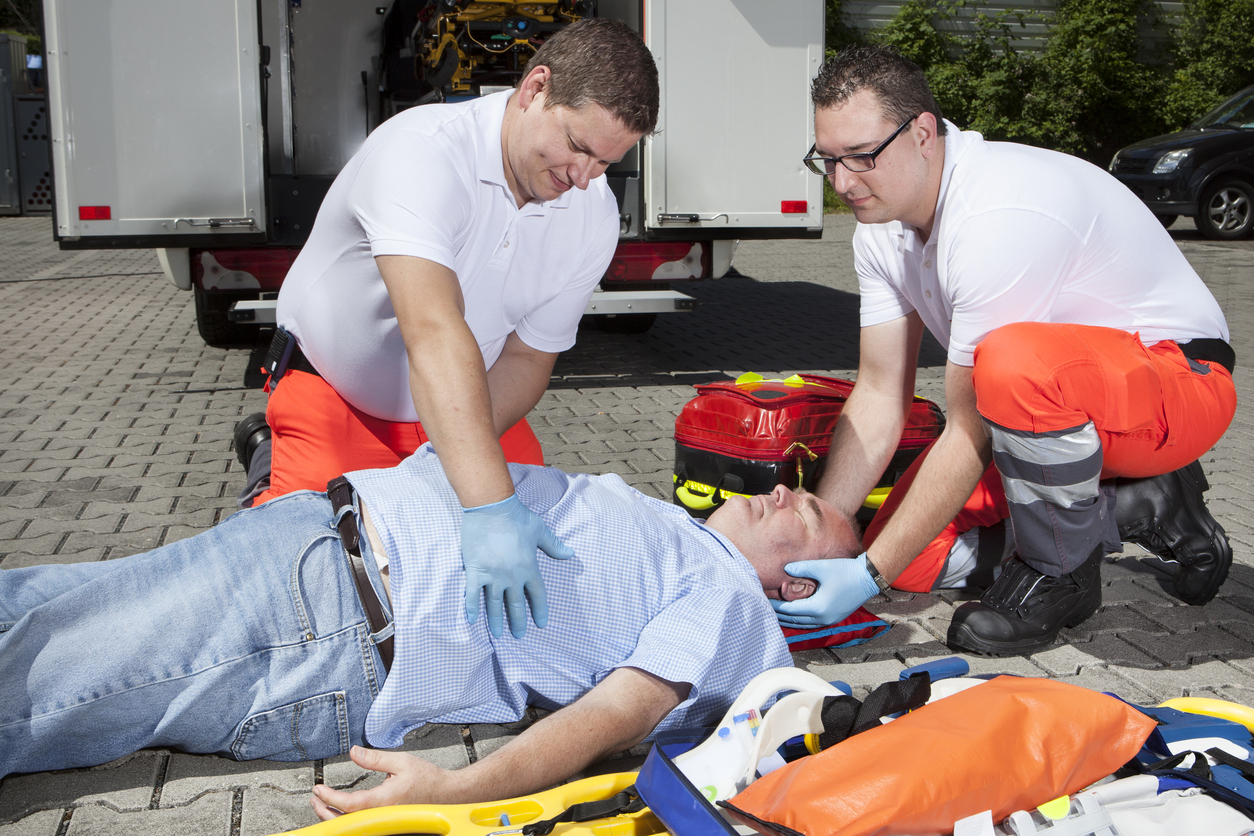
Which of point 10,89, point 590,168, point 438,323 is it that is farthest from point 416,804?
point 10,89

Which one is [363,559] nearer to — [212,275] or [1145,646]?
[1145,646]

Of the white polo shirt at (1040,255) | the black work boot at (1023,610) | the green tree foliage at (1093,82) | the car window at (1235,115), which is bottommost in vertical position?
the black work boot at (1023,610)

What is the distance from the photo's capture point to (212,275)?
553cm

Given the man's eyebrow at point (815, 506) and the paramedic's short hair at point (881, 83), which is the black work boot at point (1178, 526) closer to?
the man's eyebrow at point (815, 506)

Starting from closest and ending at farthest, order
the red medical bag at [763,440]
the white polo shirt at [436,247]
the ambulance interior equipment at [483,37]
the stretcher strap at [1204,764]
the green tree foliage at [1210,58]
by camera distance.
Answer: the stretcher strap at [1204,764] → the white polo shirt at [436,247] → the red medical bag at [763,440] → the ambulance interior equipment at [483,37] → the green tree foliage at [1210,58]

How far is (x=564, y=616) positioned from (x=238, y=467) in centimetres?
269

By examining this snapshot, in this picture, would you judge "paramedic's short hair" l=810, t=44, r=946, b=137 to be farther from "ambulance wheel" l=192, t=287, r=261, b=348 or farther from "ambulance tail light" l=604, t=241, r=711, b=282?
"ambulance wheel" l=192, t=287, r=261, b=348

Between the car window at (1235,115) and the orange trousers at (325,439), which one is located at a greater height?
the car window at (1235,115)

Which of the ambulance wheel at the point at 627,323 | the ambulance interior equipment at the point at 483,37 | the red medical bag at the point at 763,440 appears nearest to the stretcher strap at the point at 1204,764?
Result: the red medical bag at the point at 763,440

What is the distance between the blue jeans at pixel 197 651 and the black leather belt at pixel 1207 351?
229 cm

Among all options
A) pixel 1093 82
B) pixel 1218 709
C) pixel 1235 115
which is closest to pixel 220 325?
pixel 1218 709

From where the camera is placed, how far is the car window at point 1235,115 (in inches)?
486

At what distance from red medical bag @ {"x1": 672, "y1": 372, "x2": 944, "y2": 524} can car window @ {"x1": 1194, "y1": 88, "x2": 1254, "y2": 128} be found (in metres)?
11.1

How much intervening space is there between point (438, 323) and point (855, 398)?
161cm
